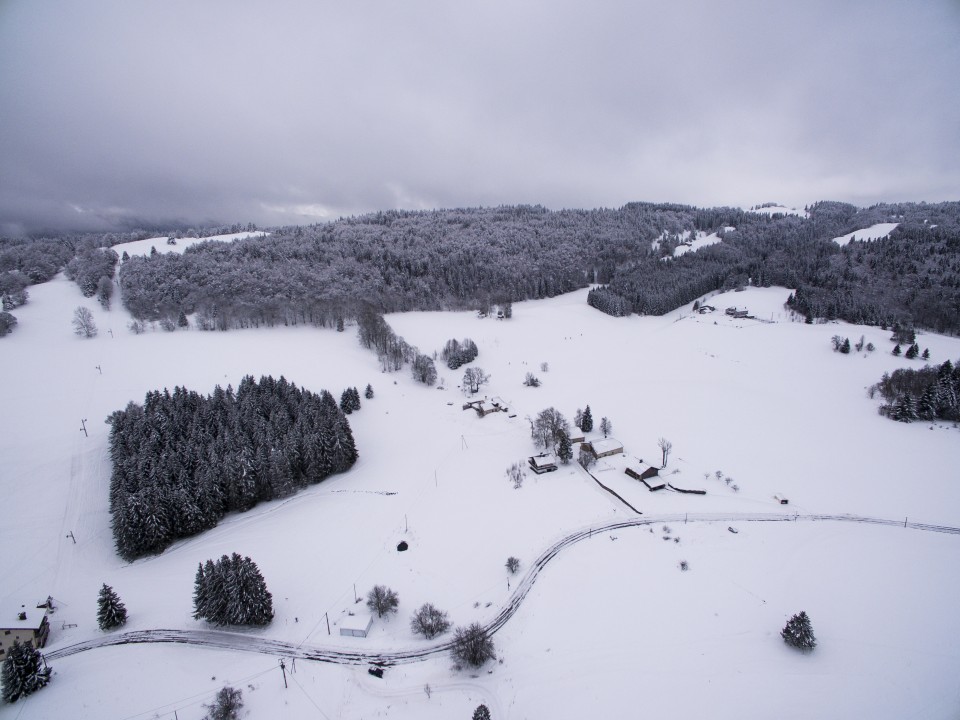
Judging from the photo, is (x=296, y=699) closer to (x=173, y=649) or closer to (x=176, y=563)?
(x=173, y=649)

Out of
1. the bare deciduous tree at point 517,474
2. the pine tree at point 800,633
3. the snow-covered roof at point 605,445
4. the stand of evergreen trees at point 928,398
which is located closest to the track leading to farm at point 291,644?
the bare deciduous tree at point 517,474

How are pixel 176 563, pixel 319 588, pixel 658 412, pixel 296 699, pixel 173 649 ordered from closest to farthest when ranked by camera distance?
pixel 296 699 < pixel 173 649 < pixel 319 588 < pixel 176 563 < pixel 658 412

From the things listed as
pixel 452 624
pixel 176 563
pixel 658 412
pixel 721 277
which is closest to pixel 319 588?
pixel 452 624

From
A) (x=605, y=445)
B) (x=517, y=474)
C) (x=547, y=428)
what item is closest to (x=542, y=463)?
(x=517, y=474)

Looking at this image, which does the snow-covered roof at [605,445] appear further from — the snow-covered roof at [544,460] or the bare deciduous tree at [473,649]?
the bare deciduous tree at [473,649]

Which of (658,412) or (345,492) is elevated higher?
(658,412)

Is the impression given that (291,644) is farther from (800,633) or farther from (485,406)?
(485,406)
